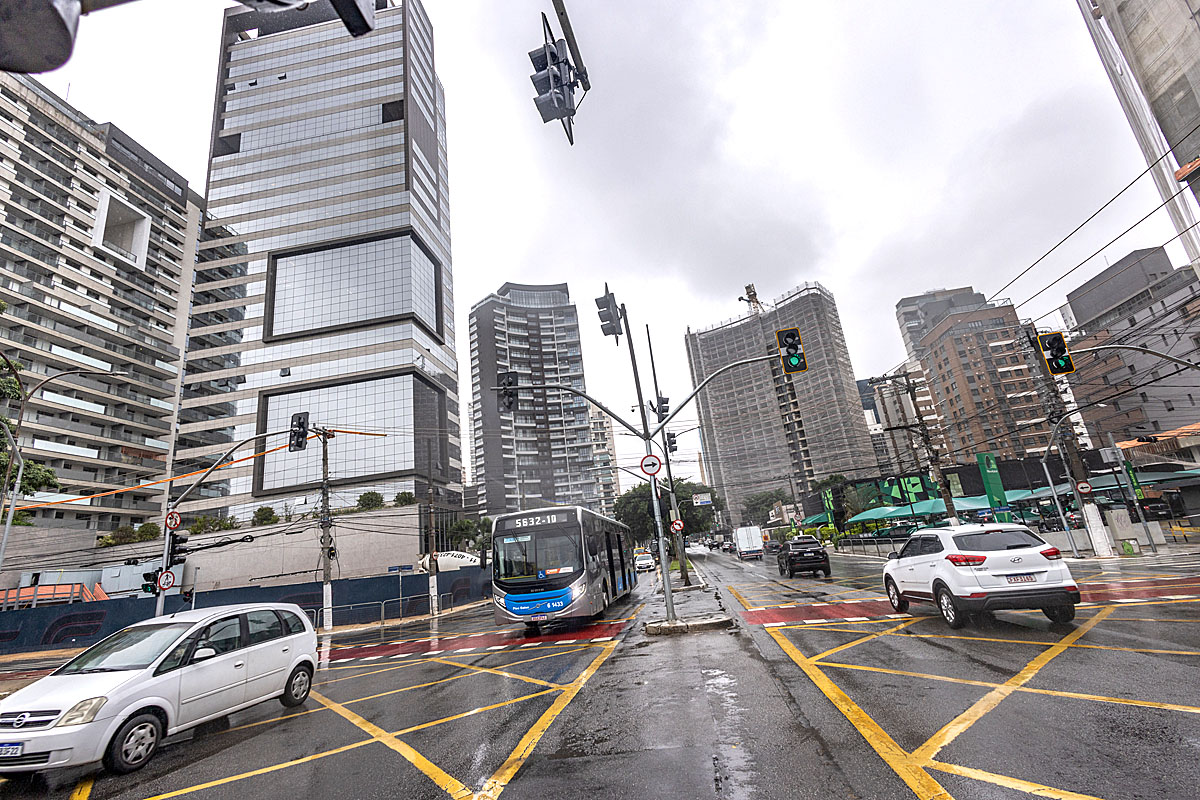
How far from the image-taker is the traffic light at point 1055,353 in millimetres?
14594

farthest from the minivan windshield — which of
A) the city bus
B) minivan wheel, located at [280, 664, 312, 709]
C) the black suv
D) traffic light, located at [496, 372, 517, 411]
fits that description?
the black suv

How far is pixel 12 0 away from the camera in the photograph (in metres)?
1.92

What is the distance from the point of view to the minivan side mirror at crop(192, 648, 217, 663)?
7.30m

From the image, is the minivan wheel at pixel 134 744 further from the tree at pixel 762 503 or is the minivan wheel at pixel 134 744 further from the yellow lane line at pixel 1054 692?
the tree at pixel 762 503

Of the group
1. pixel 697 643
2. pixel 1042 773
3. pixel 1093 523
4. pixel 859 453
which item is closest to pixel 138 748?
pixel 697 643

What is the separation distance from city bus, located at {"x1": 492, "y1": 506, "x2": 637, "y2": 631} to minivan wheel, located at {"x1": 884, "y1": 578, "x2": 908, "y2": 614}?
7310 millimetres

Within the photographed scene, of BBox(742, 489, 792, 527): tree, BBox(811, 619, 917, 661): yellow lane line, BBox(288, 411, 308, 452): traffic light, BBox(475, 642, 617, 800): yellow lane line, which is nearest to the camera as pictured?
BBox(475, 642, 617, 800): yellow lane line

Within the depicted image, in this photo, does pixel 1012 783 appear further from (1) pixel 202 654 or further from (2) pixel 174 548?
(2) pixel 174 548

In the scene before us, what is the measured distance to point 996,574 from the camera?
29.7 ft

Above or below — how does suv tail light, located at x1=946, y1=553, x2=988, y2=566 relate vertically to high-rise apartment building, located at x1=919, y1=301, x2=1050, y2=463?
below

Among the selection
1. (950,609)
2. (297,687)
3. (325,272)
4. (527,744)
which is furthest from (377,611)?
(325,272)

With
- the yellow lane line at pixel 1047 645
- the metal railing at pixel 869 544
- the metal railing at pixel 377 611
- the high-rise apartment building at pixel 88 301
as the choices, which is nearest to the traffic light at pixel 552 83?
the yellow lane line at pixel 1047 645

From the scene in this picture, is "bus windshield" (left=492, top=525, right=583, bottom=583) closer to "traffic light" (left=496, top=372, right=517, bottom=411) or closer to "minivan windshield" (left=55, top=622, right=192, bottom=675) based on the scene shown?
"traffic light" (left=496, top=372, right=517, bottom=411)

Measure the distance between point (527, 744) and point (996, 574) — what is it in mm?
8078
